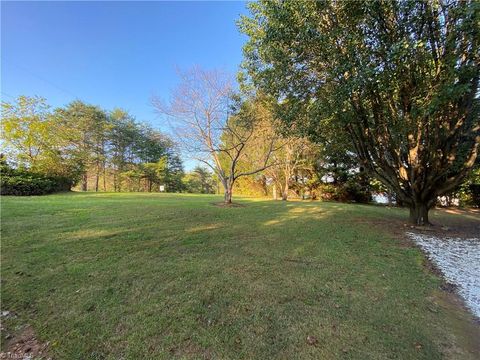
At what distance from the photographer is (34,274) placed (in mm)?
3154

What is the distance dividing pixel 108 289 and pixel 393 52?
19.2 ft

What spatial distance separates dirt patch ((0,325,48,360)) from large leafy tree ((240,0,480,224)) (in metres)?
5.82

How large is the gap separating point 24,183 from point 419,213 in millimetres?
17802

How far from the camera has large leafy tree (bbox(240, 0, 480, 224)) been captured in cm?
486

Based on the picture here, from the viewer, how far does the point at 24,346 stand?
6.73 ft

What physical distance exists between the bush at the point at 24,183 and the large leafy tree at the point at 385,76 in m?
13.4

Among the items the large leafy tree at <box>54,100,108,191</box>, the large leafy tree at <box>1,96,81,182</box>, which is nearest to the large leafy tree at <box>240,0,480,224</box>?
the large leafy tree at <box>1,96,81,182</box>

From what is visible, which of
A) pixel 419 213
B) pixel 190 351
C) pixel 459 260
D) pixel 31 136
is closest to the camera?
pixel 190 351

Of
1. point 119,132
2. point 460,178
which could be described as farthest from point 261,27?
point 119,132

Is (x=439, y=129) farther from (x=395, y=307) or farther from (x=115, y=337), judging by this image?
(x=115, y=337)

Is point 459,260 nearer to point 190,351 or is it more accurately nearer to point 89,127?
point 190,351

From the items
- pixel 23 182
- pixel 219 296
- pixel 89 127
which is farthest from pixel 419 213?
pixel 89 127

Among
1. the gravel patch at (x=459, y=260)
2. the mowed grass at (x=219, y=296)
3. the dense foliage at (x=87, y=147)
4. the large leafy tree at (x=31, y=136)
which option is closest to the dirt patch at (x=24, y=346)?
the mowed grass at (x=219, y=296)

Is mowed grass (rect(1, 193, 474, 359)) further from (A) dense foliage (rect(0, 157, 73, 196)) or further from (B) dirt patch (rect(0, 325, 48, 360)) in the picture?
(A) dense foliage (rect(0, 157, 73, 196))
